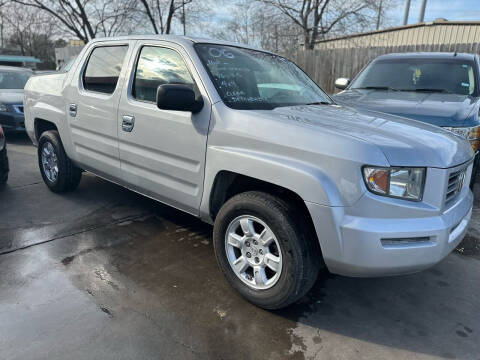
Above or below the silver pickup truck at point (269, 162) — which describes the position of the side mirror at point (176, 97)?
above

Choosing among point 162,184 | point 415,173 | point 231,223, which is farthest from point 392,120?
point 162,184

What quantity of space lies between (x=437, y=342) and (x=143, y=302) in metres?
1.94

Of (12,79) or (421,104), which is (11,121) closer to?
(12,79)

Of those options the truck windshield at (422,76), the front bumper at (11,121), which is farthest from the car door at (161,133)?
the front bumper at (11,121)

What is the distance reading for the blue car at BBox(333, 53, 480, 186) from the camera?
417cm

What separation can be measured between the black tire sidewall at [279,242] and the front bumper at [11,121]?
7.32 meters

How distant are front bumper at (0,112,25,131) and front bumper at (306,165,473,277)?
805 centimetres

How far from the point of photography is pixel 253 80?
3.11 metres

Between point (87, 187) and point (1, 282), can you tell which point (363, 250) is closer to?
point (1, 282)

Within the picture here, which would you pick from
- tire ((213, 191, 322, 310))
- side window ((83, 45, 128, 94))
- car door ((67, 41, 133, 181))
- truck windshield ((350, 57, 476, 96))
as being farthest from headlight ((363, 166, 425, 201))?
truck windshield ((350, 57, 476, 96))

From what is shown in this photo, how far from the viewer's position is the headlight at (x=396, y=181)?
6.86 feet

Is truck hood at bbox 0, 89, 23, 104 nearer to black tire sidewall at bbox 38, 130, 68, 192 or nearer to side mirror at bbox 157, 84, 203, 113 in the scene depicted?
black tire sidewall at bbox 38, 130, 68, 192

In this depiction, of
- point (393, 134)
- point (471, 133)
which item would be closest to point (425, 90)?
point (471, 133)

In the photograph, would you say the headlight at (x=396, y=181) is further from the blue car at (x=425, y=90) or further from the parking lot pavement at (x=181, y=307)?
the blue car at (x=425, y=90)
